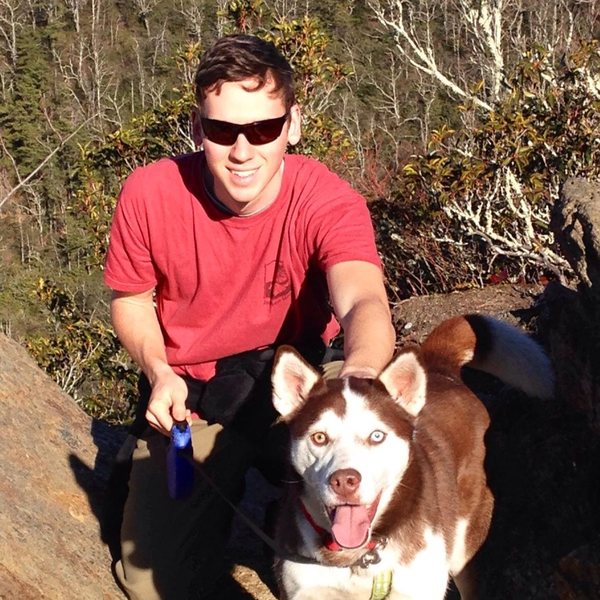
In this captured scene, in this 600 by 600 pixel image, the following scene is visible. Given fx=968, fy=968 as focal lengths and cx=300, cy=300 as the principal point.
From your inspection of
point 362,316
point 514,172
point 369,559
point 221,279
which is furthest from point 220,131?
point 514,172

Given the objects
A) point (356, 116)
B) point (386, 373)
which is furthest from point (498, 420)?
point (356, 116)

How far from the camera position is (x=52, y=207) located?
48156 millimetres

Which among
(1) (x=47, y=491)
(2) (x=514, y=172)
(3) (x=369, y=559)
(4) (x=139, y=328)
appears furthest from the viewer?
(2) (x=514, y=172)

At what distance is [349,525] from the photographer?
321cm

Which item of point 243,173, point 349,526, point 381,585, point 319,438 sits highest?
point 243,173

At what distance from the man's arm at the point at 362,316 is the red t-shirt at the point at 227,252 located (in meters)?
0.20

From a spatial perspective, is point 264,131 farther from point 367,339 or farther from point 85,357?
point 85,357

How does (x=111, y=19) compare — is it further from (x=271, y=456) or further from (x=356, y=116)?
(x=271, y=456)

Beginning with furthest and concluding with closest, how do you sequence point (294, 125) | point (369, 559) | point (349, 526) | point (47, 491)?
point (47, 491), point (294, 125), point (369, 559), point (349, 526)

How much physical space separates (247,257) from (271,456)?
896 mm

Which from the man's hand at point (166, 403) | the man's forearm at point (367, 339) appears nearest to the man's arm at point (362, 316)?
the man's forearm at point (367, 339)

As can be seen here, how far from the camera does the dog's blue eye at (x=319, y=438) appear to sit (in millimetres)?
3262

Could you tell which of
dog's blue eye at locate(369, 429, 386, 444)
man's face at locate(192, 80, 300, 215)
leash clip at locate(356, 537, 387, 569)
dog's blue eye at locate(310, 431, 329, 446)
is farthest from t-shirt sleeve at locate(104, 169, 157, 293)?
leash clip at locate(356, 537, 387, 569)

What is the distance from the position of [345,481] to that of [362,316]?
2.37ft
